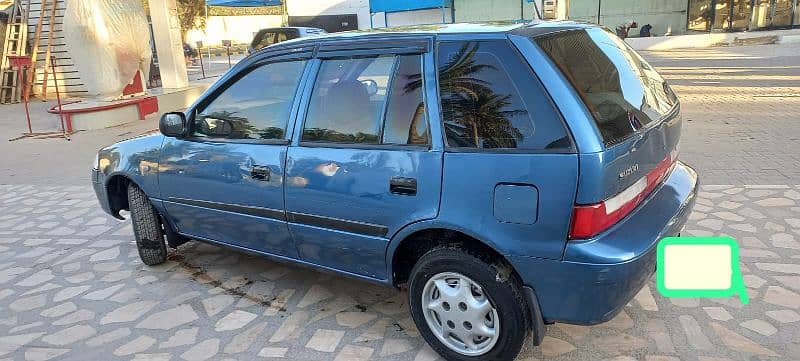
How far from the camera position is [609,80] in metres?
2.61

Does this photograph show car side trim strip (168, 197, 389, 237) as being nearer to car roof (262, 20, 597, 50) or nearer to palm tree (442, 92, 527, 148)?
palm tree (442, 92, 527, 148)

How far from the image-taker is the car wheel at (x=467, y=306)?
8.16 ft

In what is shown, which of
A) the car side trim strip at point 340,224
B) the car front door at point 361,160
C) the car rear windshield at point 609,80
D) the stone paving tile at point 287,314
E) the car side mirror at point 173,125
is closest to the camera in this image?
the car rear windshield at point 609,80

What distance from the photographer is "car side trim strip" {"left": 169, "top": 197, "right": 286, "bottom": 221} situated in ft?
10.4

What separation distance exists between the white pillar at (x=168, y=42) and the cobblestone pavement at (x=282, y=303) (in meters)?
7.00

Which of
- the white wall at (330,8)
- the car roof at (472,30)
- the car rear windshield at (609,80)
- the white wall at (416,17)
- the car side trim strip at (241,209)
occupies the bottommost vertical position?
the car side trim strip at (241,209)

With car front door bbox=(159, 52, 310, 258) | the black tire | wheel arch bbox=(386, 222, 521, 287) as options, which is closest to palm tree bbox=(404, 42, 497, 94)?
wheel arch bbox=(386, 222, 521, 287)

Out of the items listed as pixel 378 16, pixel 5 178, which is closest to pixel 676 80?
pixel 5 178

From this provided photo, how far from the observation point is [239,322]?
10.8 feet

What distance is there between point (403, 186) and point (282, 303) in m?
1.39

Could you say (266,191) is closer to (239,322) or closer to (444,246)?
(239,322)

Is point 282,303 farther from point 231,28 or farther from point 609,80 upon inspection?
point 231,28

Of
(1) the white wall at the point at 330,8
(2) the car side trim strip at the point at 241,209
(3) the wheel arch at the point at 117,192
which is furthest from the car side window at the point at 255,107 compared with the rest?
(1) the white wall at the point at 330,8
